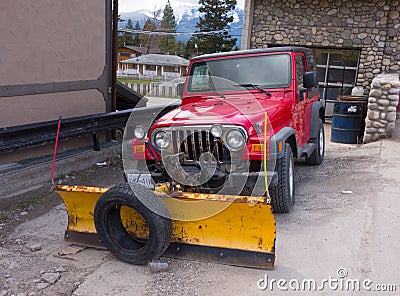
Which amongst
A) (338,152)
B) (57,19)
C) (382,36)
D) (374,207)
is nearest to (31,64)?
(57,19)

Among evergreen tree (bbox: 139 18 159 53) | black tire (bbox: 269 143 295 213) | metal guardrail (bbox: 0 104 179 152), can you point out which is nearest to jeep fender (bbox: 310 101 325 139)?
black tire (bbox: 269 143 295 213)

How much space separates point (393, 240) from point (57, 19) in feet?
18.8

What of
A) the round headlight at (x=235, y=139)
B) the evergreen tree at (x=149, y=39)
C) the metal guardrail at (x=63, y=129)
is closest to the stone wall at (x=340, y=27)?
the metal guardrail at (x=63, y=129)

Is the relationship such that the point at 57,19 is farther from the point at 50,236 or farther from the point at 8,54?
the point at 50,236

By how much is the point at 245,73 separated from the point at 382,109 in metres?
4.80

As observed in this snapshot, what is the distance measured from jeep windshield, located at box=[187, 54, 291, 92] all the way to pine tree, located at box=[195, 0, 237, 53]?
114 ft

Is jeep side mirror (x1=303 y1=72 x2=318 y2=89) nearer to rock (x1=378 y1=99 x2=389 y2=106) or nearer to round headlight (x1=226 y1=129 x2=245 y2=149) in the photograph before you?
round headlight (x1=226 y1=129 x2=245 y2=149)

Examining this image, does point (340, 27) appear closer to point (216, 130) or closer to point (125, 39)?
point (216, 130)

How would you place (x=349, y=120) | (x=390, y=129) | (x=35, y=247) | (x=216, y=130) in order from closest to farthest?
(x=35, y=247)
(x=216, y=130)
(x=390, y=129)
(x=349, y=120)

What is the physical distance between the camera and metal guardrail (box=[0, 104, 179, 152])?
5.59 m

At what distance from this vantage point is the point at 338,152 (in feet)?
29.1

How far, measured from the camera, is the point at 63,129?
258 inches

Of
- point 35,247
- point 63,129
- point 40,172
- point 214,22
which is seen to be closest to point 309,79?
point 63,129

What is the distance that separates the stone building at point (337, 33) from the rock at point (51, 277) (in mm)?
11311
